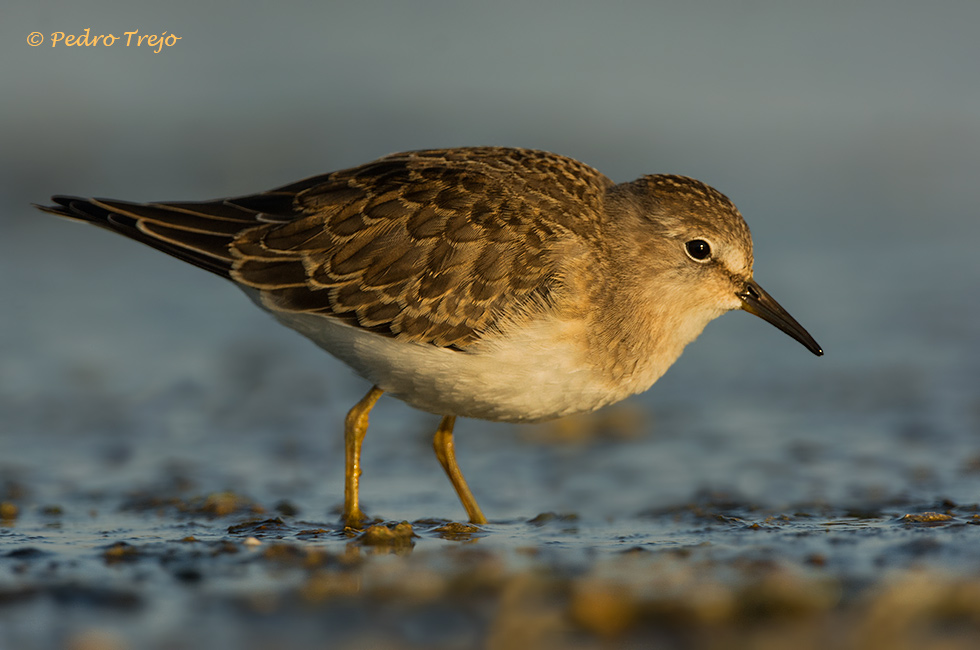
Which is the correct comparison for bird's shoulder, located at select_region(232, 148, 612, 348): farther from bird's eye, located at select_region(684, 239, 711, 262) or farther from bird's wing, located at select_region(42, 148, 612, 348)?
bird's eye, located at select_region(684, 239, 711, 262)

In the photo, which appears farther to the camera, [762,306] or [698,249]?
[762,306]

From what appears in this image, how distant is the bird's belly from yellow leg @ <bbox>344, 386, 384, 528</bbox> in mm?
356

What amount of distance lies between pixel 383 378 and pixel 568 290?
116 cm

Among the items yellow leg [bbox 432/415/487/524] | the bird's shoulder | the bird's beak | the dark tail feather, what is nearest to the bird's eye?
the bird's beak

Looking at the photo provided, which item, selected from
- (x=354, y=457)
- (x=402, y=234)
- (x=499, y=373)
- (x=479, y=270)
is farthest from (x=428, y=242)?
(x=354, y=457)

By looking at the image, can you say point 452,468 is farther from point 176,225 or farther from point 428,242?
point 176,225

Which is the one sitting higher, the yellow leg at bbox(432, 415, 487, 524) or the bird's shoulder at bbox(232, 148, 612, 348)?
the bird's shoulder at bbox(232, 148, 612, 348)

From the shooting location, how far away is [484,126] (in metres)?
15.1

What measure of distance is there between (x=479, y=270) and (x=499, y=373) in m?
0.58

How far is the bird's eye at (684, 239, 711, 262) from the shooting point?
20.7 feet

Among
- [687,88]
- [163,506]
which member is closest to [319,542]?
[163,506]

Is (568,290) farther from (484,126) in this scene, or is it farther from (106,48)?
(106,48)

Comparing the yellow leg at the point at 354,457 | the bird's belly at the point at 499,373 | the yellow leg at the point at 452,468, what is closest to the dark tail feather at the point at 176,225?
the bird's belly at the point at 499,373

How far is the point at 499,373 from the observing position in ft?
19.0
